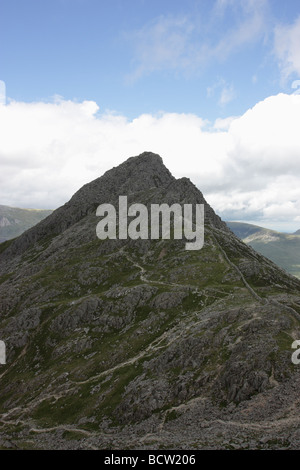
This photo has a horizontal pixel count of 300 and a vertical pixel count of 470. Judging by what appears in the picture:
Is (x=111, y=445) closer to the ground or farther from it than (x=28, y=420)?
farther from it

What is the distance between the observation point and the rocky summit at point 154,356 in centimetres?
5012

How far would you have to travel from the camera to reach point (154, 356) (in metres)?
74.8

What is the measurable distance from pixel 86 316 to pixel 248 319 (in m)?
60.4

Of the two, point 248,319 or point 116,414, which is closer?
point 116,414

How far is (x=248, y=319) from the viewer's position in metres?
73.1

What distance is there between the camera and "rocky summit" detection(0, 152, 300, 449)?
50125 millimetres

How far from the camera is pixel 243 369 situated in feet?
187

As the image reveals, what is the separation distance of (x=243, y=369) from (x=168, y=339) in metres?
27.2

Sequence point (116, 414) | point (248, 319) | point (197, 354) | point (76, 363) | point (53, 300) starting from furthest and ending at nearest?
point (53, 300), point (76, 363), point (248, 319), point (197, 354), point (116, 414)
